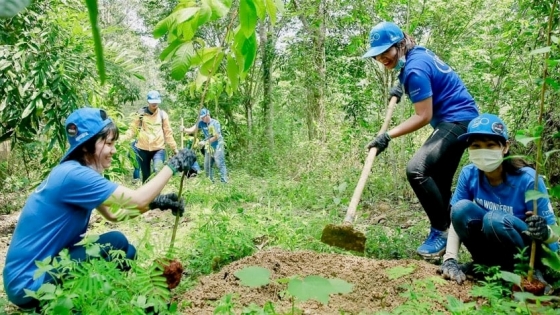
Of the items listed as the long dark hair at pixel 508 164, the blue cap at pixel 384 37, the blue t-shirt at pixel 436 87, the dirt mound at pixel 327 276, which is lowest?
the dirt mound at pixel 327 276

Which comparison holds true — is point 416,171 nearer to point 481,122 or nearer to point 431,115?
point 431,115

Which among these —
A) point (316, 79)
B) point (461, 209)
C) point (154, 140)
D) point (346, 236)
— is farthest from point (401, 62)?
point (316, 79)

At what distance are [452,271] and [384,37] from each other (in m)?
1.64

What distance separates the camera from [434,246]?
3459 mm

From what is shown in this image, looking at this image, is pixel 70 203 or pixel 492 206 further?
pixel 492 206

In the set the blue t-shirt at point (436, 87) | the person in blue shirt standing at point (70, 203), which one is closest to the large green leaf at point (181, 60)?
the person in blue shirt standing at point (70, 203)

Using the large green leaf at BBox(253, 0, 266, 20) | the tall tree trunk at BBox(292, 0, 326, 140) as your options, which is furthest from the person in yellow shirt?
the large green leaf at BBox(253, 0, 266, 20)

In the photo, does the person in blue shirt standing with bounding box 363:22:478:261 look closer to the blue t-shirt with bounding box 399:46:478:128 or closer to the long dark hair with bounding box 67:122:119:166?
the blue t-shirt with bounding box 399:46:478:128

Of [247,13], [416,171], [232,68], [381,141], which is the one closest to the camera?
[247,13]

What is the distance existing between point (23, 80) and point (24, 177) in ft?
16.7

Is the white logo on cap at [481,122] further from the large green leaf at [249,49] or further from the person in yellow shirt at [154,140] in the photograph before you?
the person in yellow shirt at [154,140]

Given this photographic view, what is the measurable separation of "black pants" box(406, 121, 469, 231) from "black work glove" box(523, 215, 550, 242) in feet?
3.21

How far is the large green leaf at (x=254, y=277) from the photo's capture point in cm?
153

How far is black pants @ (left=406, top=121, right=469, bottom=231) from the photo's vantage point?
3.41 m
